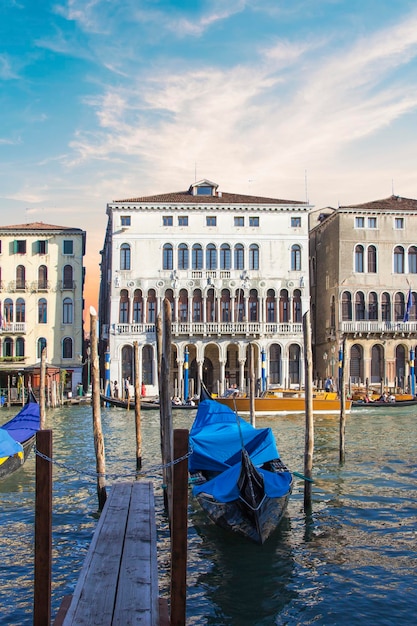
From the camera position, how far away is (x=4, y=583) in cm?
596

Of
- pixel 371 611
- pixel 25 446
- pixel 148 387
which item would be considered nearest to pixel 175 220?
pixel 148 387

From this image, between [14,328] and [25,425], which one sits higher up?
[14,328]

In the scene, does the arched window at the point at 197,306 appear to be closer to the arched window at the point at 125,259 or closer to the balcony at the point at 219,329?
the balcony at the point at 219,329

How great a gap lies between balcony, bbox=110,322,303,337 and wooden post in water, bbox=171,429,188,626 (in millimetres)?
23598

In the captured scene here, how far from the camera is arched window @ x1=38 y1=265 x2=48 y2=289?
2884 cm

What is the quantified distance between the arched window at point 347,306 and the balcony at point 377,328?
39 cm

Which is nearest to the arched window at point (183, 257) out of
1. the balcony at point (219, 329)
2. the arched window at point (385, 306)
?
the balcony at point (219, 329)

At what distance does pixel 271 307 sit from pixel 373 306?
418 centimetres

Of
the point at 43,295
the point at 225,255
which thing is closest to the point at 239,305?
the point at 225,255

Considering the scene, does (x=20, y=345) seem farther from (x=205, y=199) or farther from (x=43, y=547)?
(x=43, y=547)

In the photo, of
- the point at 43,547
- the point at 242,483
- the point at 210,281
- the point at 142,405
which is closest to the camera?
the point at 43,547

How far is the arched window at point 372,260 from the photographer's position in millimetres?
28641

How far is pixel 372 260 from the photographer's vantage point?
28.7 metres

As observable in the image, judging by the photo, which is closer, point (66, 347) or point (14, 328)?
point (14, 328)
